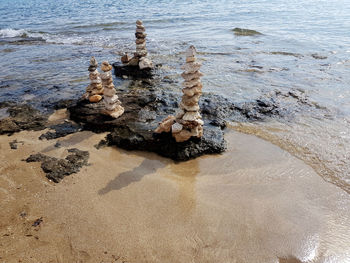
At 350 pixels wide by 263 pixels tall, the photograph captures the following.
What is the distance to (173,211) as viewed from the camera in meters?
4.93

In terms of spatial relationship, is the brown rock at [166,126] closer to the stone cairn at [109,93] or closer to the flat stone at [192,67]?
the flat stone at [192,67]

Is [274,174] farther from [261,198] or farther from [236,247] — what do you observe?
[236,247]

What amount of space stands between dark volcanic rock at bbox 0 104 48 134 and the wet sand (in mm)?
1184

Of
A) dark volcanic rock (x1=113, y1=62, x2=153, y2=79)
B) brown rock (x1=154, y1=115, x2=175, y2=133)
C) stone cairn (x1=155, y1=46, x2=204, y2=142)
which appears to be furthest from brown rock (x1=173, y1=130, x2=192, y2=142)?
dark volcanic rock (x1=113, y1=62, x2=153, y2=79)

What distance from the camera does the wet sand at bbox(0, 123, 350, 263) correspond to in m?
4.16

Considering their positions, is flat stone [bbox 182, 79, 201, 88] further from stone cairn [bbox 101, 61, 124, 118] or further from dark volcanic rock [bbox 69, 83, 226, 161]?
stone cairn [bbox 101, 61, 124, 118]

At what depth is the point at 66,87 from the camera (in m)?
11.4

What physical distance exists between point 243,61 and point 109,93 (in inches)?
376

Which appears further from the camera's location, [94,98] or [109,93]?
[94,98]

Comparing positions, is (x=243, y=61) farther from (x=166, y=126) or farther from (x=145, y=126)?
(x=166, y=126)

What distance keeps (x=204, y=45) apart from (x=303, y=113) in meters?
11.7

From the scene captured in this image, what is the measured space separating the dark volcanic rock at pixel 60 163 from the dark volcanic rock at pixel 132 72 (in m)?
6.79

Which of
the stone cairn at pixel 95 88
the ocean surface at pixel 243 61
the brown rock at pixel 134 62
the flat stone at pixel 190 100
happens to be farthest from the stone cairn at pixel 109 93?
the brown rock at pixel 134 62

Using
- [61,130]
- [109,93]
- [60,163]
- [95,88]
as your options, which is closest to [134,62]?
[95,88]
